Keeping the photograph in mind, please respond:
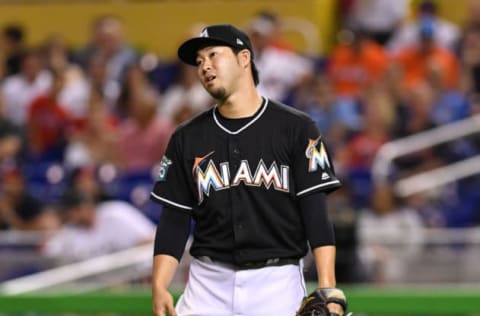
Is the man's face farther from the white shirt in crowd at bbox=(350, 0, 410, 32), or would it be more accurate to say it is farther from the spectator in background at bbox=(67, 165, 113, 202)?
the white shirt in crowd at bbox=(350, 0, 410, 32)

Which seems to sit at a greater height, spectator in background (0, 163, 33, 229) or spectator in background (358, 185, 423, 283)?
spectator in background (0, 163, 33, 229)

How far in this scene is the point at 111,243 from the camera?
10062mm

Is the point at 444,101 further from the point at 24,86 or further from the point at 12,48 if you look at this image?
the point at 12,48

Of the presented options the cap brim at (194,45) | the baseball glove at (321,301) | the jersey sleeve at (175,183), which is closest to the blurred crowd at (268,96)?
the jersey sleeve at (175,183)

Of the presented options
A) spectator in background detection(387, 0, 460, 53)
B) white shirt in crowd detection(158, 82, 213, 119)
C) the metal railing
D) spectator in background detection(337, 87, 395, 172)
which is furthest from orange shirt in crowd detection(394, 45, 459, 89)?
white shirt in crowd detection(158, 82, 213, 119)

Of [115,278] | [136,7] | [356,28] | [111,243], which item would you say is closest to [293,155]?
[115,278]

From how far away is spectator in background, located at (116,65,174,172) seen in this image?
1188 centimetres

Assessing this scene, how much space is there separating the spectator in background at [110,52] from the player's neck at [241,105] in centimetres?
745

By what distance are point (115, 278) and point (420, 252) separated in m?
1.95

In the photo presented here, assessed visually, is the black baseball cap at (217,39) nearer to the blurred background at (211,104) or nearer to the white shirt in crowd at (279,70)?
the blurred background at (211,104)

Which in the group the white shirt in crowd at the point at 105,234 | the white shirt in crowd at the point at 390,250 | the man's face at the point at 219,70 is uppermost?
the man's face at the point at 219,70

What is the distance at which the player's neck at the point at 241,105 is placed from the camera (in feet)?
19.2

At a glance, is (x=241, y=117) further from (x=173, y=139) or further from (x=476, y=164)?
(x=476, y=164)

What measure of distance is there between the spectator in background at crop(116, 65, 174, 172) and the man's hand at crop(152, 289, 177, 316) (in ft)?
19.5
